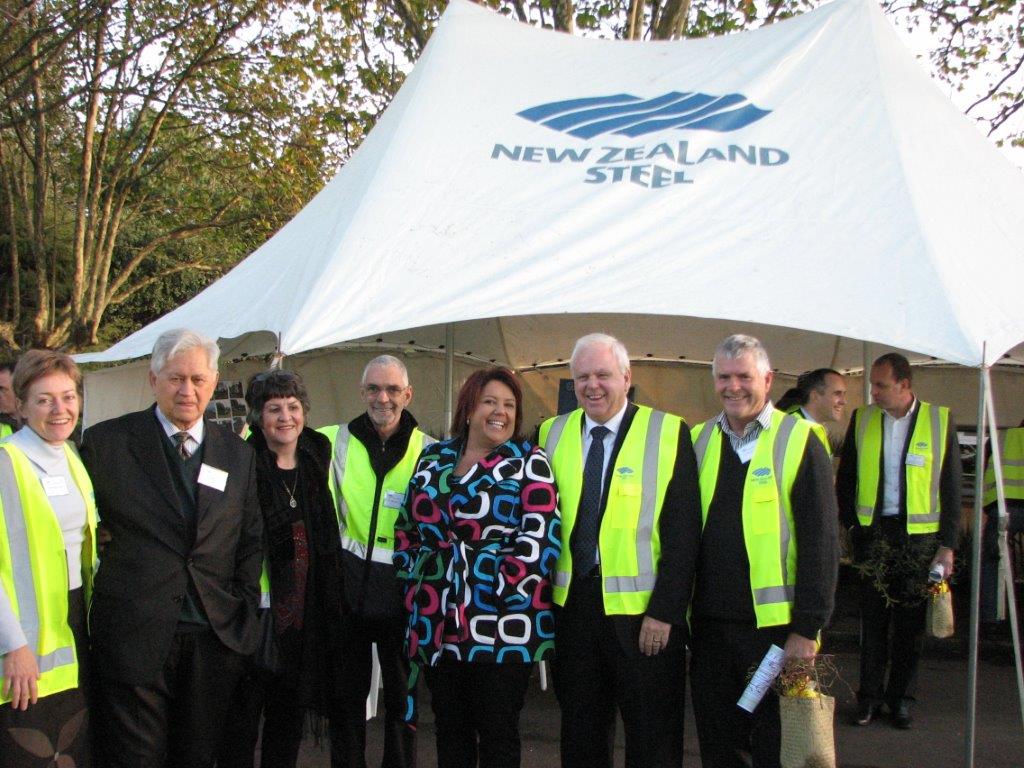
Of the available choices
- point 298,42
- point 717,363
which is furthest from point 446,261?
point 298,42

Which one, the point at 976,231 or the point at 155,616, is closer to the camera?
the point at 155,616

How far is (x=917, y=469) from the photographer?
12.8ft

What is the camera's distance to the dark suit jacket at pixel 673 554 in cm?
252

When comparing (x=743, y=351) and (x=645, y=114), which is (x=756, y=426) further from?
(x=645, y=114)

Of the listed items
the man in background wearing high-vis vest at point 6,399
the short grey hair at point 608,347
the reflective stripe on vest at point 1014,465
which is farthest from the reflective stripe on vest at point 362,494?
the reflective stripe on vest at point 1014,465

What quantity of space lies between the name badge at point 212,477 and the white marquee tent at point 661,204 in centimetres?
110

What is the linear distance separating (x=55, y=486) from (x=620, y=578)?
4.78ft

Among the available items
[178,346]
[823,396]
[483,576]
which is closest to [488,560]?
[483,576]

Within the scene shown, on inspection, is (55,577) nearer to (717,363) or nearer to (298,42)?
(717,363)

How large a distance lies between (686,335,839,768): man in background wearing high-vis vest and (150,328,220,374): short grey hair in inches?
54.4

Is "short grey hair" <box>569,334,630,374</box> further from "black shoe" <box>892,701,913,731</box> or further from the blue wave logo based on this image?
"black shoe" <box>892,701,913,731</box>

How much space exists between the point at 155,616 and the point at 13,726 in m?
0.38

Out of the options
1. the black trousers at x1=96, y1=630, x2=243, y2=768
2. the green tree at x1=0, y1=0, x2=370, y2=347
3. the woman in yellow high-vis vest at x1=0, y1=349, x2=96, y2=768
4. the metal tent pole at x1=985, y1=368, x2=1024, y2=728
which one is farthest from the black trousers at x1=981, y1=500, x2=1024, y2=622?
the green tree at x1=0, y1=0, x2=370, y2=347

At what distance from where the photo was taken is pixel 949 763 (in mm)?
3691
